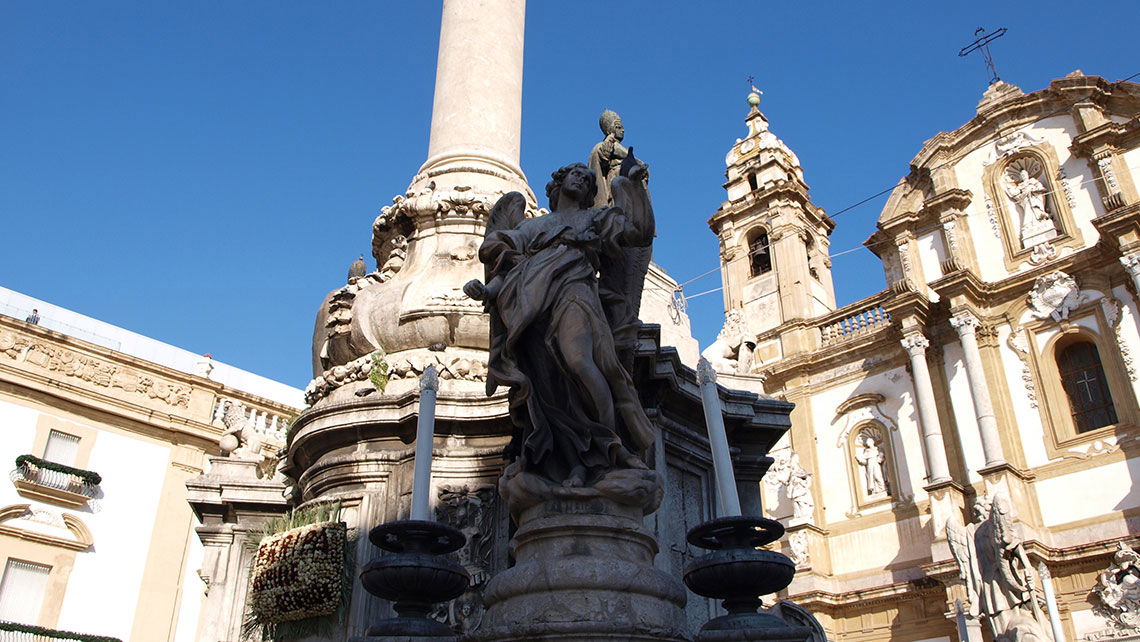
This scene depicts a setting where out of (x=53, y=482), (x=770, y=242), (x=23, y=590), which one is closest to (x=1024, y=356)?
(x=770, y=242)

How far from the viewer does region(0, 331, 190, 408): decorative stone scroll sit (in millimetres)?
20250

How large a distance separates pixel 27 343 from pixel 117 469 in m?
3.55

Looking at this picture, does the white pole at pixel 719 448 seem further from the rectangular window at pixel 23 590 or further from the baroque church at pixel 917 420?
the rectangular window at pixel 23 590

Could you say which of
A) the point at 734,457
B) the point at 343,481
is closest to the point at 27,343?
the point at 343,481

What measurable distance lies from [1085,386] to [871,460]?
5.16 meters

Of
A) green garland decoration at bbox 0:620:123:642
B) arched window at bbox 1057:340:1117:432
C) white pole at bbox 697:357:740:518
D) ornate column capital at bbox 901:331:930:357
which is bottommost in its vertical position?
white pole at bbox 697:357:740:518

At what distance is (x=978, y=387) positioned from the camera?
20531mm

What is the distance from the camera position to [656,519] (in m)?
5.04

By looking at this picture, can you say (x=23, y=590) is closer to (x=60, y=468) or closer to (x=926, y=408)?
(x=60, y=468)

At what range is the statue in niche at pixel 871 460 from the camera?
2227 cm

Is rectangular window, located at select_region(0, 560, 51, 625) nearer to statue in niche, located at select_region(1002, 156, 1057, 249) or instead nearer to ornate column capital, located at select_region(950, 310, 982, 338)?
ornate column capital, located at select_region(950, 310, 982, 338)

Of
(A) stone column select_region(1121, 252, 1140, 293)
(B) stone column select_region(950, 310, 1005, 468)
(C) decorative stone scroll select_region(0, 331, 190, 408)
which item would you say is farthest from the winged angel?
(C) decorative stone scroll select_region(0, 331, 190, 408)

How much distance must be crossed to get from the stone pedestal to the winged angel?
0.22 metres

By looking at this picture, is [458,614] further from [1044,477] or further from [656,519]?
[1044,477]
